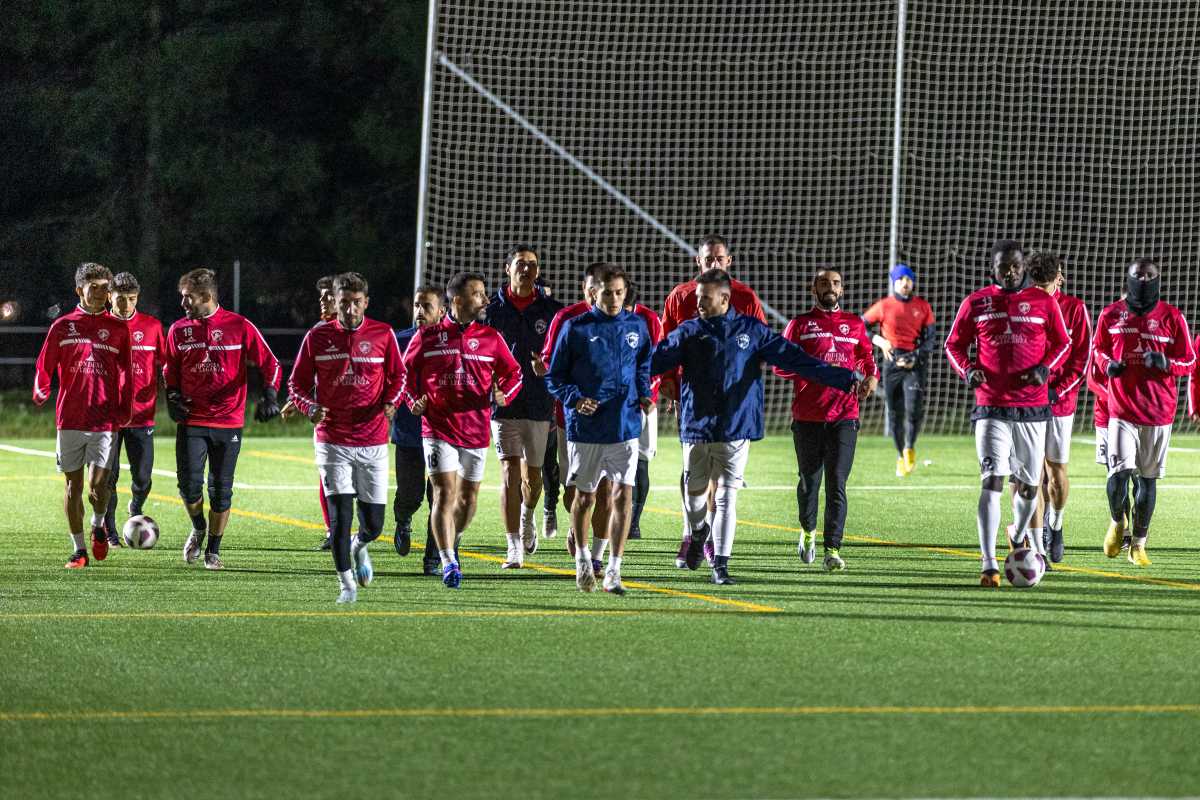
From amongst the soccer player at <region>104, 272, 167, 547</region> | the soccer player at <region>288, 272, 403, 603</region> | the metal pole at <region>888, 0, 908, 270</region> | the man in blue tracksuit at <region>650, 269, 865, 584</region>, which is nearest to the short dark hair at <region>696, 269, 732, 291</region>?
the man in blue tracksuit at <region>650, 269, 865, 584</region>

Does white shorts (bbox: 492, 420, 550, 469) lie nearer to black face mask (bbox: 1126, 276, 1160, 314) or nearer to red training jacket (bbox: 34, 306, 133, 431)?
red training jacket (bbox: 34, 306, 133, 431)

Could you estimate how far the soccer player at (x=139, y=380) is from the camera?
12.1m

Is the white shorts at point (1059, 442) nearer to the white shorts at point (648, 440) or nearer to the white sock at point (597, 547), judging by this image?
the white shorts at point (648, 440)

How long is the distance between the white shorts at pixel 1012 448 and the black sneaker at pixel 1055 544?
155 centimetres

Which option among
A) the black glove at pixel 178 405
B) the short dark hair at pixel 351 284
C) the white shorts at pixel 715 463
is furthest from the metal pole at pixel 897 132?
the short dark hair at pixel 351 284

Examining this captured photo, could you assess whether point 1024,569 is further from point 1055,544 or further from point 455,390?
point 455,390

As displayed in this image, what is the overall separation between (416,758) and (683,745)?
3.01 ft

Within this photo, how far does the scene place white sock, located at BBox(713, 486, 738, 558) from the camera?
35.6 ft

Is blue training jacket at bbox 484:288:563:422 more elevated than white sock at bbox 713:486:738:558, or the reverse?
blue training jacket at bbox 484:288:563:422

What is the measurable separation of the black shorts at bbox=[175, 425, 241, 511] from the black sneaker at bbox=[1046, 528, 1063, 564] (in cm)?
522

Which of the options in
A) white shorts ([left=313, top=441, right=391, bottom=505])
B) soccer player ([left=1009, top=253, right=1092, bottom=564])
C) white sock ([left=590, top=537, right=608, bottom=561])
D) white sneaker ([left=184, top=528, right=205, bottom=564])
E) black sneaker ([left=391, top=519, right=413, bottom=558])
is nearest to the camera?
white shorts ([left=313, top=441, right=391, bottom=505])

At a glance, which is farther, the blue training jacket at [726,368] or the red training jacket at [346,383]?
the blue training jacket at [726,368]

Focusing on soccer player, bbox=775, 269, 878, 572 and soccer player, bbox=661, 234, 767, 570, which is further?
soccer player, bbox=775, 269, 878, 572

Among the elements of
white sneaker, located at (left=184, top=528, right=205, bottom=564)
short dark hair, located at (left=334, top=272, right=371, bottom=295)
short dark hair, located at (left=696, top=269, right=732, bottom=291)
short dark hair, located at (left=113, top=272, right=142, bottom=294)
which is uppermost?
short dark hair, located at (left=696, top=269, right=732, bottom=291)
